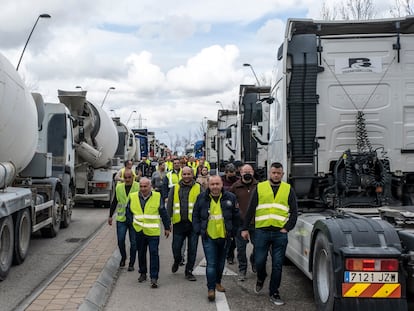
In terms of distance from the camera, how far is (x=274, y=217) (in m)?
6.42

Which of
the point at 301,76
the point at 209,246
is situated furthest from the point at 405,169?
the point at 209,246

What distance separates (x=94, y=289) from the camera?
6.51m

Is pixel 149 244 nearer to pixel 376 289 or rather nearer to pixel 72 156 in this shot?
pixel 376 289

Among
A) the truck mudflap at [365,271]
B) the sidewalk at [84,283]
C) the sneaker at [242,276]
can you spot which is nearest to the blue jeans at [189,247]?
the sneaker at [242,276]

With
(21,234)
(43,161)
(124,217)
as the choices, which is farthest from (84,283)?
(43,161)

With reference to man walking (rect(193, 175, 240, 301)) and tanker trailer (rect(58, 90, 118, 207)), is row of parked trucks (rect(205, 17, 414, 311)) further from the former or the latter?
tanker trailer (rect(58, 90, 118, 207))

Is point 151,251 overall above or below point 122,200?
below

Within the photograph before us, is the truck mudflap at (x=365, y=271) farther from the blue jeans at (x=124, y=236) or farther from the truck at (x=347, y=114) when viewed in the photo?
the blue jeans at (x=124, y=236)

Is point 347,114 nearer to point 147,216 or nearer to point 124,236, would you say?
point 147,216

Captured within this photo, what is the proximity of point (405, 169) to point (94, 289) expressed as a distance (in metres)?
4.43

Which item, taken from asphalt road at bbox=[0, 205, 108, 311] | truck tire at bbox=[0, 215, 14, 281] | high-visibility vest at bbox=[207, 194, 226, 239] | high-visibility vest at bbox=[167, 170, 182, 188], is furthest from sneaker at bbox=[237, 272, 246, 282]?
high-visibility vest at bbox=[167, 170, 182, 188]

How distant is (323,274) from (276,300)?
1043 millimetres

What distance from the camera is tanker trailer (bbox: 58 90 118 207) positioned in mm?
15660

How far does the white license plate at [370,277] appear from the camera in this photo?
15.6 feet
